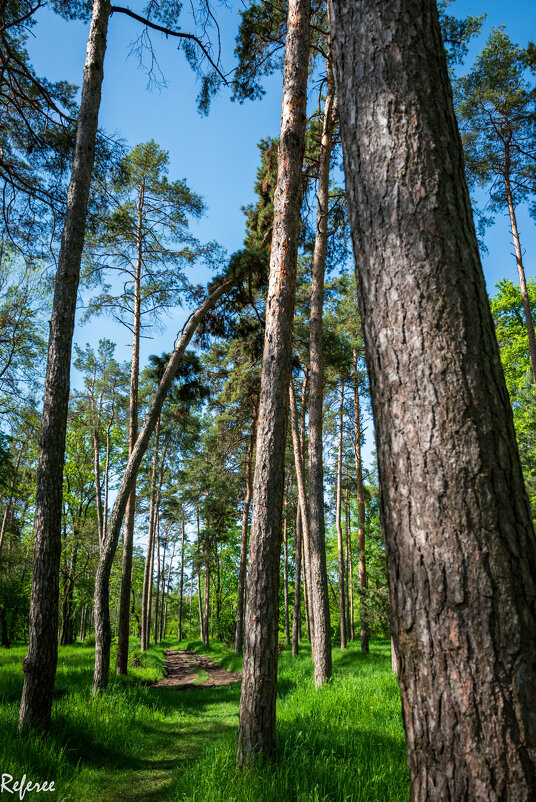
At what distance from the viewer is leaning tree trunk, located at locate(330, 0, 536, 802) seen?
3.92 ft

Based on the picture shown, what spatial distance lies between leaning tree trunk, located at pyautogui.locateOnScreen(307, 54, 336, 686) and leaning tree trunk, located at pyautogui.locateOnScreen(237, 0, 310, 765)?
321cm

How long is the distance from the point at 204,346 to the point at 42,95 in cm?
539

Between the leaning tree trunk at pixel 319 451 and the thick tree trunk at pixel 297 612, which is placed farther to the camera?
the thick tree trunk at pixel 297 612

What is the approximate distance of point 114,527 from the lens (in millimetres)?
8461

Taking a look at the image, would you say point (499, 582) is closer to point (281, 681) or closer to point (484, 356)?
point (484, 356)

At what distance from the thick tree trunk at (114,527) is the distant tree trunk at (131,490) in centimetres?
97

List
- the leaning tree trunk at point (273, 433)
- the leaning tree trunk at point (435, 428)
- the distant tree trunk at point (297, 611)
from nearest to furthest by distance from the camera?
1. the leaning tree trunk at point (435, 428)
2. the leaning tree trunk at point (273, 433)
3. the distant tree trunk at point (297, 611)

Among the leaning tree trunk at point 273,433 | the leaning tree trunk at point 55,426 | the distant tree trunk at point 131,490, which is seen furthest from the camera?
the distant tree trunk at point 131,490

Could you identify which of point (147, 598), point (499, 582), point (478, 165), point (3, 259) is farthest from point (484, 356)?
point (147, 598)

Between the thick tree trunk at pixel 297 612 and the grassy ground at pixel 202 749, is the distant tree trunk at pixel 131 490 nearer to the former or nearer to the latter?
the grassy ground at pixel 202 749

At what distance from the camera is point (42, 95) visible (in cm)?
748

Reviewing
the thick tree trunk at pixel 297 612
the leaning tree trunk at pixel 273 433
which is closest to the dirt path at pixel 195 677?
the thick tree trunk at pixel 297 612

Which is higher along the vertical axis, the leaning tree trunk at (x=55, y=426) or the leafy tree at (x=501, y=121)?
the leafy tree at (x=501, y=121)

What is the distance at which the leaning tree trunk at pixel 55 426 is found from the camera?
4873 millimetres
